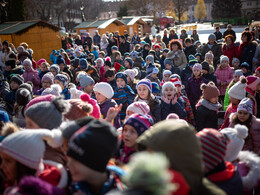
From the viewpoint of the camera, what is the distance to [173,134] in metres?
1.80

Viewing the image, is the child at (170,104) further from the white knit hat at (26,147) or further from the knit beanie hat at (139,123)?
the white knit hat at (26,147)

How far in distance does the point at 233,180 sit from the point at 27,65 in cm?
698

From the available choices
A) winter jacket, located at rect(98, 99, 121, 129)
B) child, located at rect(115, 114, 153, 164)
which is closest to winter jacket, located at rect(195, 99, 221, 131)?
winter jacket, located at rect(98, 99, 121, 129)

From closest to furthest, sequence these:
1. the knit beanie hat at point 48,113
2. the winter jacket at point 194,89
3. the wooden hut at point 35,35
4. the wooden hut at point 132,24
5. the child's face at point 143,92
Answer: the knit beanie hat at point 48,113 → the child's face at point 143,92 → the winter jacket at point 194,89 → the wooden hut at point 35,35 → the wooden hut at point 132,24

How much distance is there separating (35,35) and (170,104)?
1494cm

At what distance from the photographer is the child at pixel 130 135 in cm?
285

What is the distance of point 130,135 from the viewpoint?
2.91 meters

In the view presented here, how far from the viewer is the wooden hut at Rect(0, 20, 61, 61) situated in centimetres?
1614

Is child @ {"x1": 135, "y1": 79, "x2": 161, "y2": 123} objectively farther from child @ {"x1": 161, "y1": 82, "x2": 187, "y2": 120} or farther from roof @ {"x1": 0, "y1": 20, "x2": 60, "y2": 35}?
roof @ {"x1": 0, "y1": 20, "x2": 60, "y2": 35}

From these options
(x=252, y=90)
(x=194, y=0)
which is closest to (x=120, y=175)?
(x=252, y=90)

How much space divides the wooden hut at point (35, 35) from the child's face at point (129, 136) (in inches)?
605

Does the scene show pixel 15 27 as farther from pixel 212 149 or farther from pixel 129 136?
pixel 212 149

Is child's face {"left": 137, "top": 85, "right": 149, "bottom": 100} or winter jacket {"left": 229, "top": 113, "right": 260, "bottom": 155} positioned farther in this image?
child's face {"left": 137, "top": 85, "right": 149, "bottom": 100}

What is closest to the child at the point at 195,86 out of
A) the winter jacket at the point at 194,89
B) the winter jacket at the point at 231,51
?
the winter jacket at the point at 194,89
